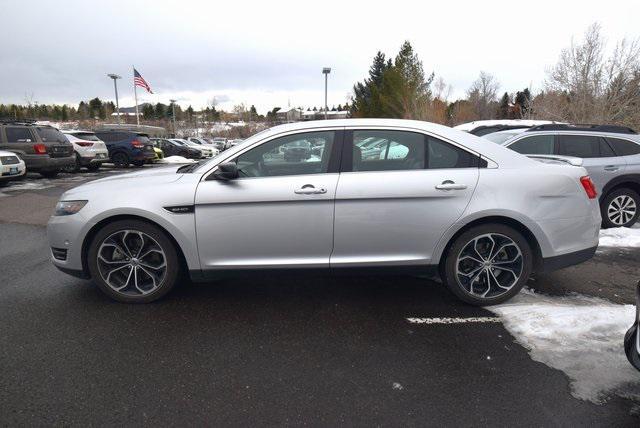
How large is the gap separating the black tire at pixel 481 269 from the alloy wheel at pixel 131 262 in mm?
2523

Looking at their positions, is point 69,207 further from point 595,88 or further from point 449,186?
point 595,88

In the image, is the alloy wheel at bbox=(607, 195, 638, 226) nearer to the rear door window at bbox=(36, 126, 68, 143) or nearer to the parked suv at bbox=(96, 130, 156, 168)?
the rear door window at bbox=(36, 126, 68, 143)

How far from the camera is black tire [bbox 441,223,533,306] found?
→ 3.47 meters

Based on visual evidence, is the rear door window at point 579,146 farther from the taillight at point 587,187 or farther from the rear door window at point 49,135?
the rear door window at point 49,135

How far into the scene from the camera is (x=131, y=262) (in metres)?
3.55

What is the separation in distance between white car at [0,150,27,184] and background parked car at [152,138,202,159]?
17264mm

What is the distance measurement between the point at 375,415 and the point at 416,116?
33178 mm

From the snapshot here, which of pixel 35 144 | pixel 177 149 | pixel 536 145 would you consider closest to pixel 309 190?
pixel 536 145

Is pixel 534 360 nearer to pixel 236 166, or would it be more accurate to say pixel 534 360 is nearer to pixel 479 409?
pixel 479 409

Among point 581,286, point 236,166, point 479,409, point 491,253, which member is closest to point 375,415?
point 479,409

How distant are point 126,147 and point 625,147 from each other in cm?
1810

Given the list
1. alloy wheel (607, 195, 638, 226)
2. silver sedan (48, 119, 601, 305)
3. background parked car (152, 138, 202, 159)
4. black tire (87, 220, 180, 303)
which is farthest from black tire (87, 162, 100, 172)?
alloy wheel (607, 195, 638, 226)

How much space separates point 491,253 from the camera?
3.55 meters

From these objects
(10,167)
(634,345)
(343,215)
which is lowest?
(634,345)
